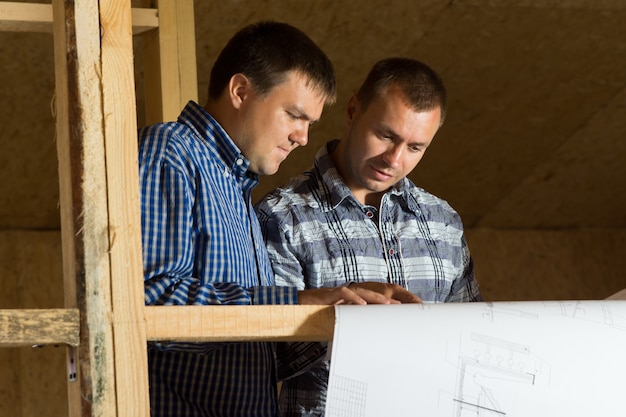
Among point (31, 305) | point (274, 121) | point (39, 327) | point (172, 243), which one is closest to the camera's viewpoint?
point (39, 327)

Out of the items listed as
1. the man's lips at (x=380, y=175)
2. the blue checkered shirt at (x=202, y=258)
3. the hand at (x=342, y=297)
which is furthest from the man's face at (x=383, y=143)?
the hand at (x=342, y=297)

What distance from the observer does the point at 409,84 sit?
2.23 m

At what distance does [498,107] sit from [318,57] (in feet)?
7.48

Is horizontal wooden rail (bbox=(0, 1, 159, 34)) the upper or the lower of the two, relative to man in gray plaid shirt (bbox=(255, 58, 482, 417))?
upper

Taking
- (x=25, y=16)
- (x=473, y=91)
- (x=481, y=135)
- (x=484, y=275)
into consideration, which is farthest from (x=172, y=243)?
(x=484, y=275)

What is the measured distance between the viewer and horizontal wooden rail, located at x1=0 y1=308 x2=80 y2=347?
3.66 feet

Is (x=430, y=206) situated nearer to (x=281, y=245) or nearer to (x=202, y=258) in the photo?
(x=281, y=245)

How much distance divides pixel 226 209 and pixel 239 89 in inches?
10.2

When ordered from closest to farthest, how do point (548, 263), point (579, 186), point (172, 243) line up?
1. point (172, 243)
2. point (579, 186)
3. point (548, 263)

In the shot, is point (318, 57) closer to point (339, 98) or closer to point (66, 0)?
point (66, 0)

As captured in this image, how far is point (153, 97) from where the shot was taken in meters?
Answer: 2.40

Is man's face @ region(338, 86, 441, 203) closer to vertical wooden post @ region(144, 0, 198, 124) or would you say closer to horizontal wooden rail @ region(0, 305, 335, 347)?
vertical wooden post @ region(144, 0, 198, 124)

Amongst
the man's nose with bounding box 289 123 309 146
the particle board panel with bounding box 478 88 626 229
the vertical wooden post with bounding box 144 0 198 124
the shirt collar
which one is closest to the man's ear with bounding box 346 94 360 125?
the vertical wooden post with bounding box 144 0 198 124

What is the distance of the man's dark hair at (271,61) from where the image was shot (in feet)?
5.85
